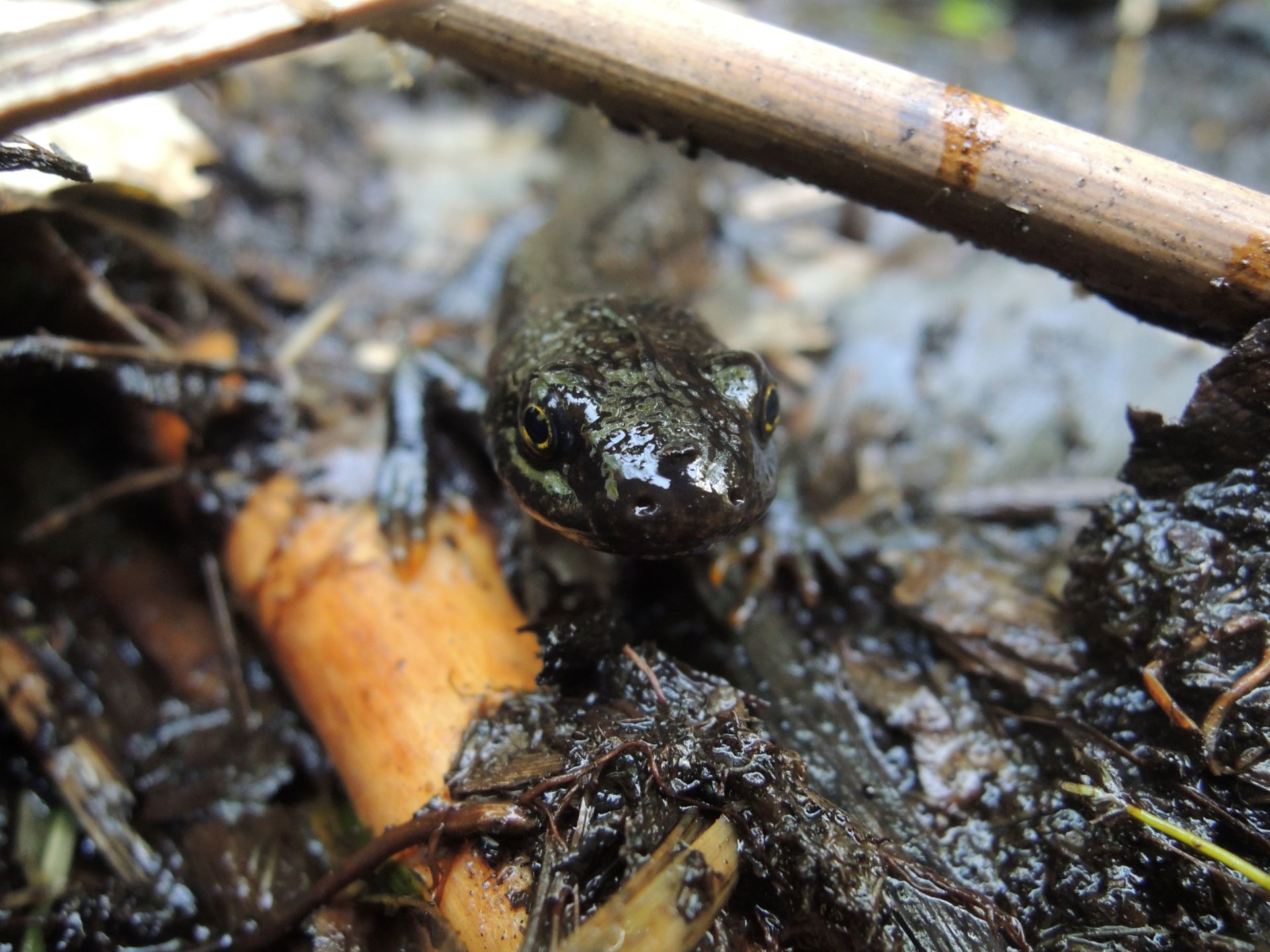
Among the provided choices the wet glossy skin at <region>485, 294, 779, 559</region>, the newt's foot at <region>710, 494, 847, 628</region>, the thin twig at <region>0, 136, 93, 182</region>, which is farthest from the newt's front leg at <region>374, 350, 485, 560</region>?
the thin twig at <region>0, 136, 93, 182</region>

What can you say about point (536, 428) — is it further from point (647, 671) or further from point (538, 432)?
point (647, 671)

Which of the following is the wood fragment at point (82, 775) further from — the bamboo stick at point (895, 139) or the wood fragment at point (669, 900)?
the bamboo stick at point (895, 139)

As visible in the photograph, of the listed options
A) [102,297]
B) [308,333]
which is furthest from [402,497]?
[308,333]

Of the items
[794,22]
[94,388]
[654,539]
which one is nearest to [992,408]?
[654,539]

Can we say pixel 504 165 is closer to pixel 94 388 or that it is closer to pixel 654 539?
pixel 94 388

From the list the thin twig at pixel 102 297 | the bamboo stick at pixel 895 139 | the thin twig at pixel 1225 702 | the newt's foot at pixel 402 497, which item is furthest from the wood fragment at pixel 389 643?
the thin twig at pixel 1225 702

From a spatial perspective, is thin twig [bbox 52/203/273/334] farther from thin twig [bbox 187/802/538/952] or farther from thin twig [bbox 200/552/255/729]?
thin twig [bbox 187/802/538/952]
